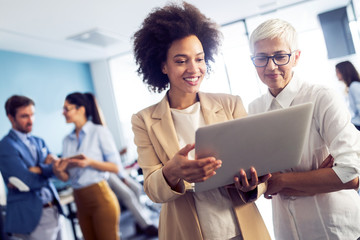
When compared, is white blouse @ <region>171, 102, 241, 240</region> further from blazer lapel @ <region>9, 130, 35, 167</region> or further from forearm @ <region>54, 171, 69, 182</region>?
blazer lapel @ <region>9, 130, 35, 167</region>

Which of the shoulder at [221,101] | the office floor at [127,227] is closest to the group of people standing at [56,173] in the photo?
the office floor at [127,227]

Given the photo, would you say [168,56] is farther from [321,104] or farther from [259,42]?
[321,104]

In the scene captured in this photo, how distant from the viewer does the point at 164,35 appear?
1271 millimetres

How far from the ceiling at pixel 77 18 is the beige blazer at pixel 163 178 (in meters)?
2.97

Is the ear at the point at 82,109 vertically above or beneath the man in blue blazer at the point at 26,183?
above

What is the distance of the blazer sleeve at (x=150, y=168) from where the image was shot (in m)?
1.07

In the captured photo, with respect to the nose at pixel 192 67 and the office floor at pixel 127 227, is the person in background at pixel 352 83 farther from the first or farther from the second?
the nose at pixel 192 67

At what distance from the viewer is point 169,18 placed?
1.28 m

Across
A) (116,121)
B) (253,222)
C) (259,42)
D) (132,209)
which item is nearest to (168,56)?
(259,42)

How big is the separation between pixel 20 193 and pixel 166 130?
185 cm

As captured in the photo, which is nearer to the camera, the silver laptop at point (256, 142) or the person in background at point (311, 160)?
the silver laptop at point (256, 142)

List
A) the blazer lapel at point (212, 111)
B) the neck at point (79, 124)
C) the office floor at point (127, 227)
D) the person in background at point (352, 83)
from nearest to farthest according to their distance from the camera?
the blazer lapel at point (212, 111) → the neck at point (79, 124) → the person in background at point (352, 83) → the office floor at point (127, 227)

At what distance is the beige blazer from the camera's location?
1.12 metres

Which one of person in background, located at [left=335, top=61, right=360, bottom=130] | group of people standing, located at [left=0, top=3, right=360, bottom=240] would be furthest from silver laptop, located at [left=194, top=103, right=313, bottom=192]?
person in background, located at [left=335, top=61, right=360, bottom=130]
